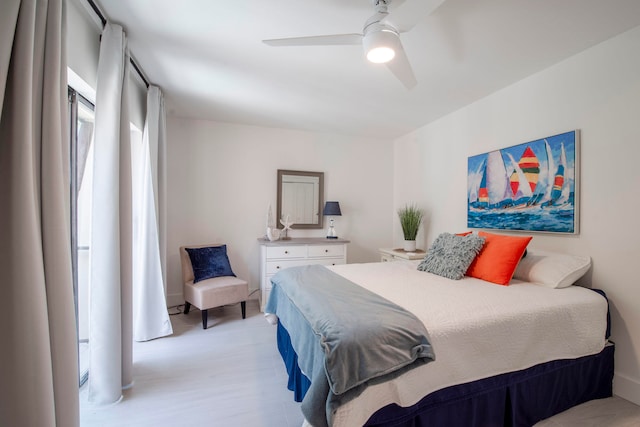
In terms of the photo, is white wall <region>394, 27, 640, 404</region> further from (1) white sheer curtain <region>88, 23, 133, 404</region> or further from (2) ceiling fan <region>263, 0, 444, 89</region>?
(1) white sheer curtain <region>88, 23, 133, 404</region>

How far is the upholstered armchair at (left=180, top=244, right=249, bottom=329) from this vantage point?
2.93m

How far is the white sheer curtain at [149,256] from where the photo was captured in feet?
8.63

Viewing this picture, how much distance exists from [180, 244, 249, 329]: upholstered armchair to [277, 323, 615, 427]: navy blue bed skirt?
125 cm

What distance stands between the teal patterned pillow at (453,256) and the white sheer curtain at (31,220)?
2394mm

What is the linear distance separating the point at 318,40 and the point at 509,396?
7.50ft

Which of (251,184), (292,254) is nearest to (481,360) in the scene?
(292,254)

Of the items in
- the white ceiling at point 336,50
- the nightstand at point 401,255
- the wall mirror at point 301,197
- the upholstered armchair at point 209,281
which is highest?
the white ceiling at point 336,50

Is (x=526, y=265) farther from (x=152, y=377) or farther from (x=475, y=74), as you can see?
(x=152, y=377)

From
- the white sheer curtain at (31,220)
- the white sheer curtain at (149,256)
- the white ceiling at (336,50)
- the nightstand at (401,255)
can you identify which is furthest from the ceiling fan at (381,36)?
the nightstand at (401,255)

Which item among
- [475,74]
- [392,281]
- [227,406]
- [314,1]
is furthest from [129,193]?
[475,74]

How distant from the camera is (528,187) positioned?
245cm

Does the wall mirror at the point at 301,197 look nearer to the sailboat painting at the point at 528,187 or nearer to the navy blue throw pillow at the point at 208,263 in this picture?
the navy blue throw pillow at the point at 208,263

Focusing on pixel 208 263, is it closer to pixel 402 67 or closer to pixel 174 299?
pixel 174 299

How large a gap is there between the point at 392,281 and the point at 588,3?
2068 mm
